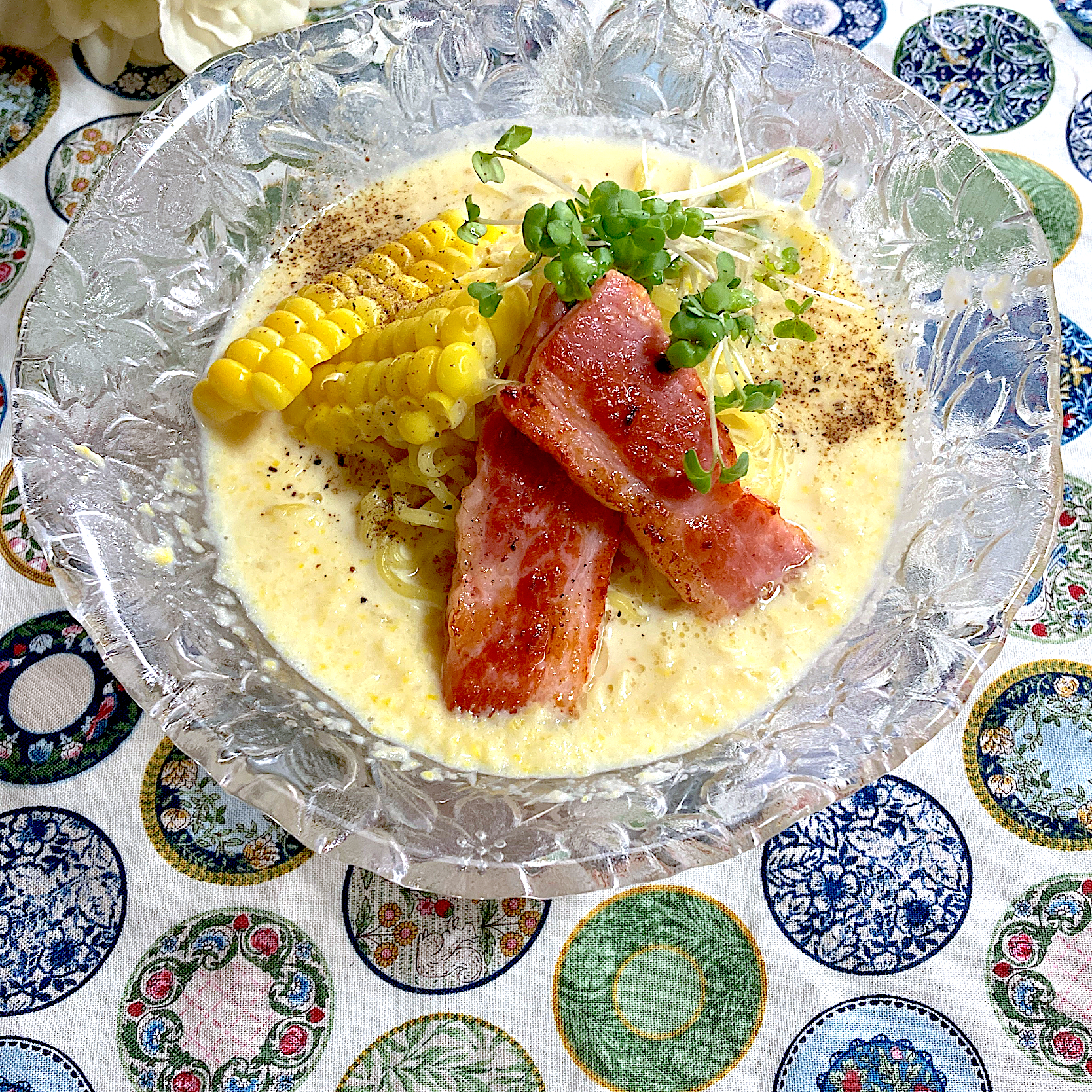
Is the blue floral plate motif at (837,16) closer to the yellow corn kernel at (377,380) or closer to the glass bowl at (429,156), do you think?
the glass bowl at (429,156)

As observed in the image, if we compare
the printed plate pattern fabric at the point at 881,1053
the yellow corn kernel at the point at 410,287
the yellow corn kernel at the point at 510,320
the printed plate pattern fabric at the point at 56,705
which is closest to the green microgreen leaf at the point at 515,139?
the yellow corn kernel at the point at 510,320

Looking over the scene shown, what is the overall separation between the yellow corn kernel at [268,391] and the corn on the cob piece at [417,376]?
0.42 ft

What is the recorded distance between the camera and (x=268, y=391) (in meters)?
2.90

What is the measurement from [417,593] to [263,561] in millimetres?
442

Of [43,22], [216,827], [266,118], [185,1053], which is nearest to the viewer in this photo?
[185,1053]

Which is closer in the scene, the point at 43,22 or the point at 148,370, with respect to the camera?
the point at 148,370

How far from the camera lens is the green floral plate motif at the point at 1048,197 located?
3490 millimetres

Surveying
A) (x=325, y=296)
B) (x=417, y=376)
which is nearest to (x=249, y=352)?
(x=325, y=296)

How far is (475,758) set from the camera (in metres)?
2.74

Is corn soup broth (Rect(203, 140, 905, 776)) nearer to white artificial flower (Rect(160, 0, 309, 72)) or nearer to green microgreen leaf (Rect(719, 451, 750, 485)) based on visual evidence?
green microgreen leaf (Rect(719, 451, 750, 485))

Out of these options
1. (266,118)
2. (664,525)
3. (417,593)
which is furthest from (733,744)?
(266,118)

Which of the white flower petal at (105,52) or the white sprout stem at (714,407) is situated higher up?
the white flower petal at (105,52)

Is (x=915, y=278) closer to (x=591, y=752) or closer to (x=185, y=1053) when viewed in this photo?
(x=591, y=752)

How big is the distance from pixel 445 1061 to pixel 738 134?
2.81 m
